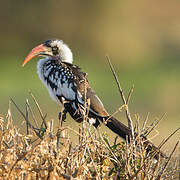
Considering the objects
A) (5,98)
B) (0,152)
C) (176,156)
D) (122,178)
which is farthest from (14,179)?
(5,98)

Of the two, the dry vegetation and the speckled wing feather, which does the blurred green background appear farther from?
the dry vegetation

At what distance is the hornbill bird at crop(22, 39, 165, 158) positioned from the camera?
4.60 m

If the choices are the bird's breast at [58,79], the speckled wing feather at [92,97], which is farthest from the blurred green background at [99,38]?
the speckled wing feather at [92,97]

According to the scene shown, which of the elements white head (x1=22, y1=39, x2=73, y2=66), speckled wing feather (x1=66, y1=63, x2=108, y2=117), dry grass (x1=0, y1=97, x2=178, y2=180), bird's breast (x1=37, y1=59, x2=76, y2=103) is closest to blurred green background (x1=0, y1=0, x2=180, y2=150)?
white head (x1=22, y1=39, x2=73, y2=66)

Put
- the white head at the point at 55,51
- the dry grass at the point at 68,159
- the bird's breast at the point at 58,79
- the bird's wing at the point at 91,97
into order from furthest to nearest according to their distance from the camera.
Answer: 1. the white head at the point at 55,51
2. the bird's breast at the point at 58,79
3. the bird's wing at the point at 91,97
4. the dry grass at the point at 68,159

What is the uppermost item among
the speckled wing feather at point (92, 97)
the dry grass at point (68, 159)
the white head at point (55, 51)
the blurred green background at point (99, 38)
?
the blurred green background at point (99, 38)

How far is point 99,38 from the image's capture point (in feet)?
49.1

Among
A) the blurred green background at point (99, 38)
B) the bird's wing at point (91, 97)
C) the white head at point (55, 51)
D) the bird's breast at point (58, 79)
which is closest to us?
the bird's wing at point (91, 97)

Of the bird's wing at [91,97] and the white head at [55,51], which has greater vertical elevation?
the white head at [55,51]

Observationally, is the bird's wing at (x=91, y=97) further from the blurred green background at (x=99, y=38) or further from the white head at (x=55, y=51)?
the blurred green background at (x=99, y=38)

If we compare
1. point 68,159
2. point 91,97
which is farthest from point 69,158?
point 91,97

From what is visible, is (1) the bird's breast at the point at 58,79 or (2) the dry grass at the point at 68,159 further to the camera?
(1) the bird's breast at the point at 58,79

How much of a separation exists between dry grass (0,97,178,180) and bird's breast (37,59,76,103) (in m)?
1.44

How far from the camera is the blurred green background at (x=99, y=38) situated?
13781 millimetres
